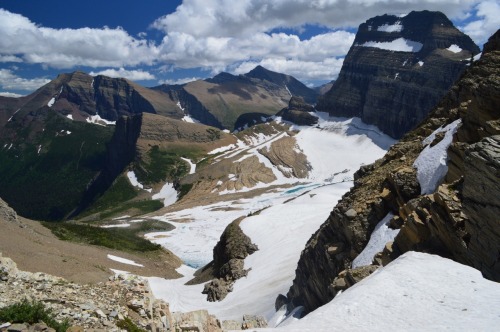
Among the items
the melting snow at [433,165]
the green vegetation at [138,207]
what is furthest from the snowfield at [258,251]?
the green vegetation at [138,207]

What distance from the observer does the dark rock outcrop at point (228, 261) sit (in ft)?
168

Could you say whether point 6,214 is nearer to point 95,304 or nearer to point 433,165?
point 95,304

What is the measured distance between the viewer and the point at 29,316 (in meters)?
12.2

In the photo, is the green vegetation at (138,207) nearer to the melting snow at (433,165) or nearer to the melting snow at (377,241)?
the melting snow at (377,241)

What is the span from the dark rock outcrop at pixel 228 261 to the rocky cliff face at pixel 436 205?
15.1 metres

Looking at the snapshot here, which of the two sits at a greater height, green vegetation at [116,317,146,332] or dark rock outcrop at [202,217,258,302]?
green vegetation at [116,317,146,332]

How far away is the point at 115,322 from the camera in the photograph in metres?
14.7

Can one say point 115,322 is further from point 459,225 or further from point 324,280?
point 324,280

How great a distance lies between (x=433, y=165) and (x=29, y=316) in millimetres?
24649

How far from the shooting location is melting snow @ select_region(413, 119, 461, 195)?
2589 cm

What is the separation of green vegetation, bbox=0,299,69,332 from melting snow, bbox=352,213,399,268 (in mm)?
19333

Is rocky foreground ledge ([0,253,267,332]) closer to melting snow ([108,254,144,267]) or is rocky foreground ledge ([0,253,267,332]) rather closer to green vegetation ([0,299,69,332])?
green vegetation ([0,299,69,332])

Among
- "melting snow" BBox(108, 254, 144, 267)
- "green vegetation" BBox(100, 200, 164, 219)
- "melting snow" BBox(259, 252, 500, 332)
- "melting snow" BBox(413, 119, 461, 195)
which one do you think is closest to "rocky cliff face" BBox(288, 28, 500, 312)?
"melting snow" BBox(413, 119, 461, 195)

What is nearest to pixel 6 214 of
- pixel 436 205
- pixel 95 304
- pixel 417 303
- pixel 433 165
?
pixel 95 304
